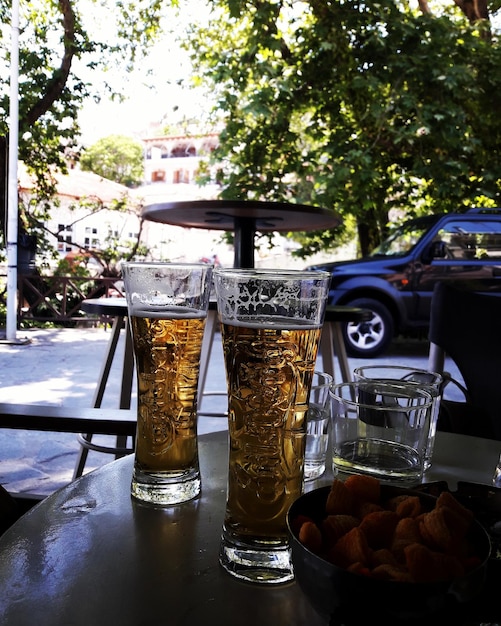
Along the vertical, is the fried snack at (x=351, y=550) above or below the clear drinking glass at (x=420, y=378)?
below

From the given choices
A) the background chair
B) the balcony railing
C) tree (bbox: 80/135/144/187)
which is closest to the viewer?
the background chair

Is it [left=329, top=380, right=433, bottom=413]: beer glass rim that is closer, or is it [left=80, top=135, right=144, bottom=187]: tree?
[left=329, top=380, right=433, bottom=413]: beer glass rim

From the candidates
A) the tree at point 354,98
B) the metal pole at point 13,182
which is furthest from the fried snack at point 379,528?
the metal pole at point 13,182

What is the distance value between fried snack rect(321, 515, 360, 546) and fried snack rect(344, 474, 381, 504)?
0.03 metres

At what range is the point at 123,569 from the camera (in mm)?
512

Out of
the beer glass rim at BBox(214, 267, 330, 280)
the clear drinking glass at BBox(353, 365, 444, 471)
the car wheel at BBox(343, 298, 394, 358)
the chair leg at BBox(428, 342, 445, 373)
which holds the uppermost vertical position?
the beer glass rim at BBox(214, 267, 330, 280)

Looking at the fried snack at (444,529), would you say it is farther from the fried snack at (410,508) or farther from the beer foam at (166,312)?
the beer foam at (166,312)

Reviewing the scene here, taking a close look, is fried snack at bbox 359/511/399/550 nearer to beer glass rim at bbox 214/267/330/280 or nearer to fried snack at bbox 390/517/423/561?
fried snack at bbox 390/517/423/561

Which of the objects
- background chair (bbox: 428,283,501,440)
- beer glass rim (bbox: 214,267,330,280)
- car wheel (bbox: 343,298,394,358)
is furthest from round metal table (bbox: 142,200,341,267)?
car wheel (bbox: 343,298,394,358)

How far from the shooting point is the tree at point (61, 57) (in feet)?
25.6

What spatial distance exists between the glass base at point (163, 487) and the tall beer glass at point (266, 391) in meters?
0.12

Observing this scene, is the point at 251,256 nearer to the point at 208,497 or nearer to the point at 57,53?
the point at 208,497

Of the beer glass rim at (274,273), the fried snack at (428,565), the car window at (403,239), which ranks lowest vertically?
the fried snack at (428,565)

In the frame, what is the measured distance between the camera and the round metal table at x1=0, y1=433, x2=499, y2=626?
45cm
